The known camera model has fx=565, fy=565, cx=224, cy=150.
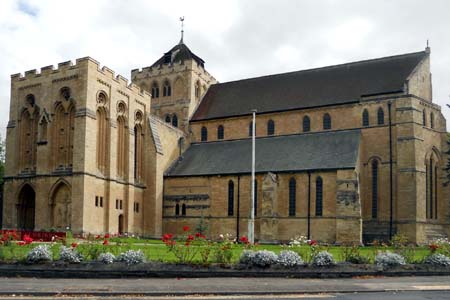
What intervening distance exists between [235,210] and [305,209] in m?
6.60

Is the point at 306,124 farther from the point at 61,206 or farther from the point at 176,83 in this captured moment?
the point at 61,206

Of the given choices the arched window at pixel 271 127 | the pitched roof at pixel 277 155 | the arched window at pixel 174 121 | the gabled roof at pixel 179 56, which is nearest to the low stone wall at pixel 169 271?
the pitched roof at pixel 277 155

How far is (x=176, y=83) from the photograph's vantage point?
62.7 meters

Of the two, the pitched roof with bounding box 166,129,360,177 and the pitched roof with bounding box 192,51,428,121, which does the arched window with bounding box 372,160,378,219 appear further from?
the pitched roof with bounding box 192,51,428,121

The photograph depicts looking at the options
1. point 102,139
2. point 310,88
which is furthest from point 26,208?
point 310,88

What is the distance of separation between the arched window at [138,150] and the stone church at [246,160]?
172 mm

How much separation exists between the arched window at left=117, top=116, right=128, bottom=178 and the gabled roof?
14734 mm

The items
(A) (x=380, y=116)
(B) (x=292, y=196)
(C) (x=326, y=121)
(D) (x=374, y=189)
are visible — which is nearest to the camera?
(B) (x=292, y=196)

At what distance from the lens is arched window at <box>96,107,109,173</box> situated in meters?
48.5

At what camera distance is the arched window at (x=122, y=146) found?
5106 centimetres

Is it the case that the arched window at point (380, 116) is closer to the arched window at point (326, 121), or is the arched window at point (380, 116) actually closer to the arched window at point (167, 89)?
the arched window at point (326, 121)

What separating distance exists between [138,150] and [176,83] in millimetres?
11781

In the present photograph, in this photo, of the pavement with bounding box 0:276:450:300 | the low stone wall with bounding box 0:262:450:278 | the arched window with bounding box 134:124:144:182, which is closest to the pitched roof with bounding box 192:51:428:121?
the arched window with bounding box 134:124:144:182

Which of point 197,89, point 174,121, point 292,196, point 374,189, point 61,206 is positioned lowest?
point 61,206
